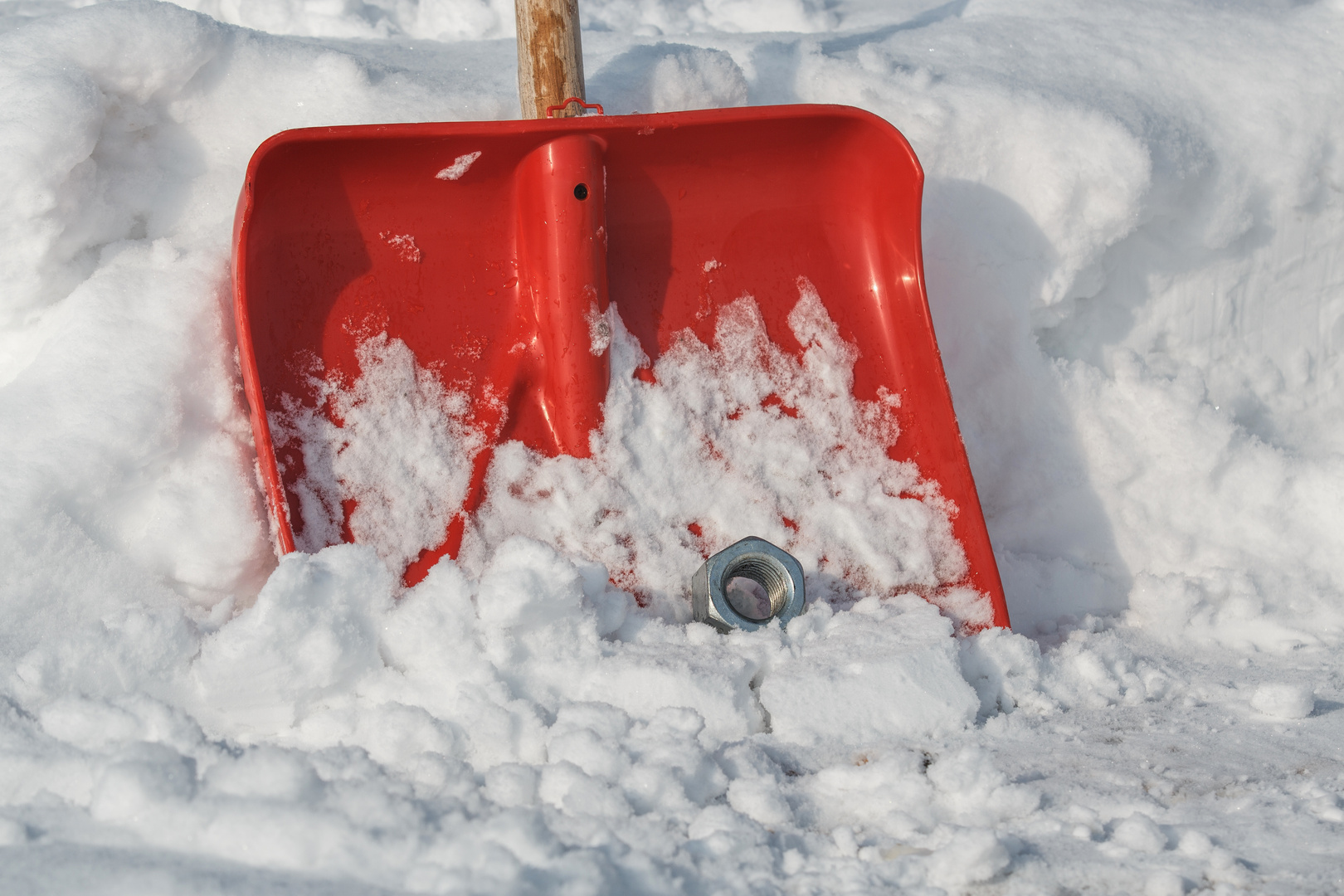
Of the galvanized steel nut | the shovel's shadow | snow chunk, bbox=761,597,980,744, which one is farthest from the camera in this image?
the shovel's shadow

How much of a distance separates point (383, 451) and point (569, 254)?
421mm

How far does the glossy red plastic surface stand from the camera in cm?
160

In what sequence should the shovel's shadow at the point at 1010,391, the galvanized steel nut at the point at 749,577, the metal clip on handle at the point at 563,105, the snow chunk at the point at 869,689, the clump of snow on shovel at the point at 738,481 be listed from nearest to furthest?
the snow chunk at the point at 869,689 < the galvanized steel nut at the point at 749,577 < the clump of snow on shovel at the point at 738,481 < the metal clip on handle at the point at 563,105 < the shovel's shadow at the point at 1010,391

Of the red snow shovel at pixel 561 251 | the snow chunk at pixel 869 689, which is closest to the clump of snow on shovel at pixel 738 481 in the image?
the red snow shovel at pixel 561 251

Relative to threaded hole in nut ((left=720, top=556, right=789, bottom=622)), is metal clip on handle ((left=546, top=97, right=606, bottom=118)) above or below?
above

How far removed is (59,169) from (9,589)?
2.21 ft

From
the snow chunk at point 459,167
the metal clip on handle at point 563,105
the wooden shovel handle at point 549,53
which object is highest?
the wooden shovel handle at point 549,53

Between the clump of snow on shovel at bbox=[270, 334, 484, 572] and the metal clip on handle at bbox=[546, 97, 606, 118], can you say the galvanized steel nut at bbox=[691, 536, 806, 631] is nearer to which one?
the clump of snow on shovel at bbox=[270, 334, 484, 572]

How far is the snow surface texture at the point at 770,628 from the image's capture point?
3.29 ft

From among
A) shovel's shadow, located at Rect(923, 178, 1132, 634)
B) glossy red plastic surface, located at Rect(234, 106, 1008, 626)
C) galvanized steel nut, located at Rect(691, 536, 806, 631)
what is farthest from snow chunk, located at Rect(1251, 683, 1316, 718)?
galvanized steel nut, located at Rect(691, 536, 806, 631)

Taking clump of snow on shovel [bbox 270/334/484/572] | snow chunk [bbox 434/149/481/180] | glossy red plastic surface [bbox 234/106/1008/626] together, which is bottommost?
clump of snow on shovel [bbox 270/334/484/572]

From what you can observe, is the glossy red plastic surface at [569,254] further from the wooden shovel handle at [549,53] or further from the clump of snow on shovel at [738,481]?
the wooden shovel handle at [549,53]

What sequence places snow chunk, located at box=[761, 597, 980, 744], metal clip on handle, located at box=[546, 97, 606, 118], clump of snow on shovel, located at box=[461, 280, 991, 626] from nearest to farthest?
snow chunk, located at box=[761, 597, 980, 744]
clump of snow on shovel, located at box=[461, 280, 991, 626]
metal clip on handle, located at box=[546, 97, 606, 118]

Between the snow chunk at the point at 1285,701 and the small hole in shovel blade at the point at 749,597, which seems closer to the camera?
the snow chunk at the point at 1285,701
